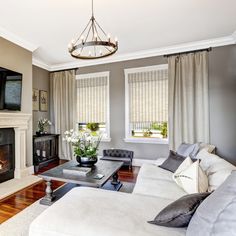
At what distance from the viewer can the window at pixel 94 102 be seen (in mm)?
4938

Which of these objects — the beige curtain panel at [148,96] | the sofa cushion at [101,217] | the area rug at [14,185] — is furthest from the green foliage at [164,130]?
the area rug at [14,185]

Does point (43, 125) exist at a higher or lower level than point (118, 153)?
higher

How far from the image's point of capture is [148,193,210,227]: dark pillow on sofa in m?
1.14

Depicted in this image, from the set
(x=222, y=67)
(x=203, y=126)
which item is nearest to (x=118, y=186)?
(x=203, y=126)

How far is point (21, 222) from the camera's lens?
2131 millimetres

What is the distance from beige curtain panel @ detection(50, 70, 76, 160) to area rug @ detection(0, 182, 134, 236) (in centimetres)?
272

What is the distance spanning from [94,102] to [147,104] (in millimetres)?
1554

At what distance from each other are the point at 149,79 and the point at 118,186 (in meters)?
2.72

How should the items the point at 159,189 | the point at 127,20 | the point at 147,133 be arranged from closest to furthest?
the point at 159,189 < the point at 127,20 < the point at 147,133

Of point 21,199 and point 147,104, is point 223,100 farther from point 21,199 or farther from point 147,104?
point 21,199

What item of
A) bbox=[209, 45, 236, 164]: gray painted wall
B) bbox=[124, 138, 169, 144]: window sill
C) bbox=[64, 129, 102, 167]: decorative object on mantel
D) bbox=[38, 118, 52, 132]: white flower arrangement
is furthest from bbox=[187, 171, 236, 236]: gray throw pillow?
bbox=[38, 118, 52, 132]: white flower arrangement

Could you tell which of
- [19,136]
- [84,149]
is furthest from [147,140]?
[19,136]

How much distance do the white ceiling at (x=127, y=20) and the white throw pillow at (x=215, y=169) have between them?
2.31 metres

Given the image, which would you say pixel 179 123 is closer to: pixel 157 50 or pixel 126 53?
pixel 157 50
